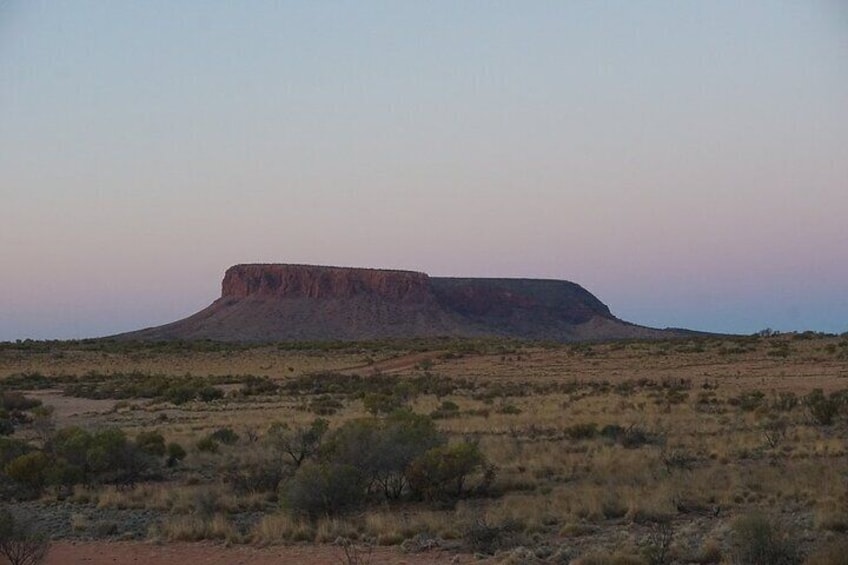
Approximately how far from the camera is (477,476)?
57.2 feet

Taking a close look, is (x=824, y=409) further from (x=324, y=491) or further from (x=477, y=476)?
(x=324, y=491)

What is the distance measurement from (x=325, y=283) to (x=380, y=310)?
11.8 meters

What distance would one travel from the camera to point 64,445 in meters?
19.1

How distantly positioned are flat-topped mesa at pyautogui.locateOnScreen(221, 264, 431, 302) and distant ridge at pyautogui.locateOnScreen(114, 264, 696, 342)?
6.2 inches

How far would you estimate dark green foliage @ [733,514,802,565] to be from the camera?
1030 centimetres

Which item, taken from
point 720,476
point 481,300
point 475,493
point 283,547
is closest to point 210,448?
point 475,493

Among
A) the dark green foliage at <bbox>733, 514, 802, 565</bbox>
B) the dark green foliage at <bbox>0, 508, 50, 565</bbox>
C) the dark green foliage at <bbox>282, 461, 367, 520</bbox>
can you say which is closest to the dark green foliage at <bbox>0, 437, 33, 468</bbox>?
the dark green foliage at <bbox>282, 461, 367, 520</bbox>

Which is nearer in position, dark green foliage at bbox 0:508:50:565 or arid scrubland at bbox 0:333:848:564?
dark green foliage at bbox 0:508:50:565

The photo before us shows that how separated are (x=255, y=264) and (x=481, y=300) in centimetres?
3733

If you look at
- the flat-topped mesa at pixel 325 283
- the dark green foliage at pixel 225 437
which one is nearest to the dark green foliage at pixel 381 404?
the dark green foliage at pixel 225 437

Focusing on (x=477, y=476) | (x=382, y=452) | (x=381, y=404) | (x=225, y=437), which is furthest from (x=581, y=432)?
(x=381, y=404)

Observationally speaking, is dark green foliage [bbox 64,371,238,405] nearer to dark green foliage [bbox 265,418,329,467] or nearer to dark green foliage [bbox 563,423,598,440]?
dark green foliage [bbox 265,418,329,467]

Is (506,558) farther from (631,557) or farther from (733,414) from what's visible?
(733,414)

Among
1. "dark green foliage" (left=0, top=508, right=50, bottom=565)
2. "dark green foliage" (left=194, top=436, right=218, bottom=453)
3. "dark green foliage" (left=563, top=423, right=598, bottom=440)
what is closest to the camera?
"dark green foliage" (left=0, top=508, right=50, bottom=565)
